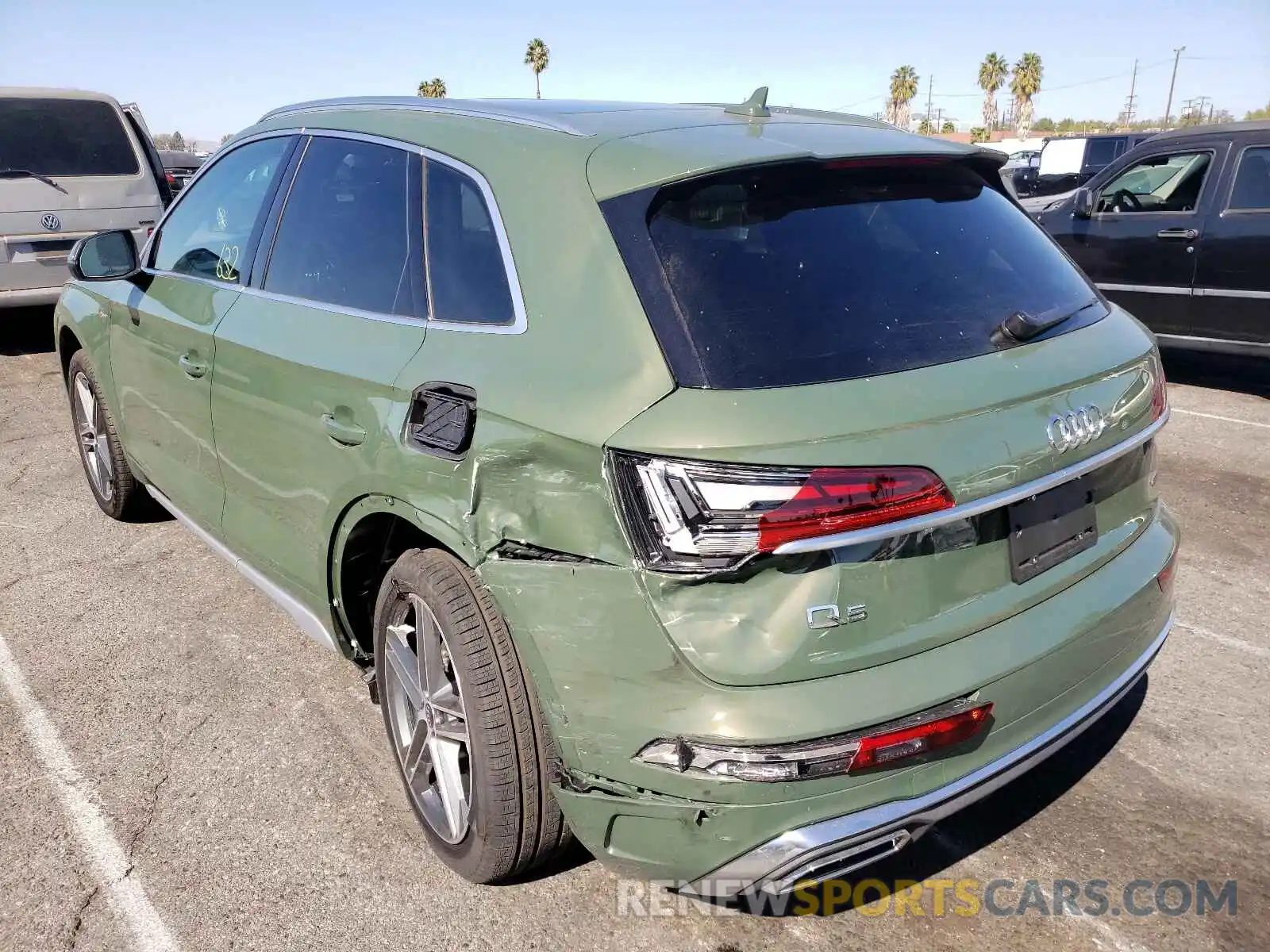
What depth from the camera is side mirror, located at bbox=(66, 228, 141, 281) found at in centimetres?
400

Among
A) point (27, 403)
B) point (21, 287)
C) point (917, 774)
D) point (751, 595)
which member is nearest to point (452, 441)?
point (751, 595)

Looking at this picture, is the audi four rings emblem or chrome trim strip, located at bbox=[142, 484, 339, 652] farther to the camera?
chrome trim strip, located at bbox=[142, 484, 339, 652]

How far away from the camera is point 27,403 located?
768cm

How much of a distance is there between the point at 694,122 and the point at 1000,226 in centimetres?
84

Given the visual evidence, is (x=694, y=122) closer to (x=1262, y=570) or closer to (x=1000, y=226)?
(x=1000, y=226)

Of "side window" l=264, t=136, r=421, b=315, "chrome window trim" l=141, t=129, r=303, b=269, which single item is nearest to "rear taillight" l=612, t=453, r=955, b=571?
"side window" l=264, t=136, r=421, b=315

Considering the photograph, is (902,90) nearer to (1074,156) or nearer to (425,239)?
(1074,156)

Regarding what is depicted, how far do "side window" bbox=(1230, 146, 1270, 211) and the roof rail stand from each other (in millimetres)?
6497

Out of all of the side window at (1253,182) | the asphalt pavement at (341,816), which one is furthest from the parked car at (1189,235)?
the asphalt pavement at (341,816)

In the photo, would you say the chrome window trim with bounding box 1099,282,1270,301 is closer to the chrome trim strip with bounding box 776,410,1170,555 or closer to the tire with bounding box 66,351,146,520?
the chrome trim strip with bounding box 776,410,1170,555

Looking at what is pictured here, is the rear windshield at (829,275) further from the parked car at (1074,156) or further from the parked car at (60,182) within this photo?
the parked car at (1074,156)

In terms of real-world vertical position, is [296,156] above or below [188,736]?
above

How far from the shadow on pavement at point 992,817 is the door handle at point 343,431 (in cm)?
157

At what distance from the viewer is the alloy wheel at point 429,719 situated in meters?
2.51
